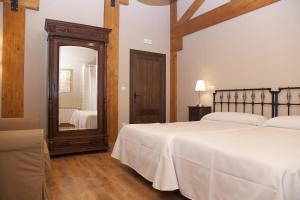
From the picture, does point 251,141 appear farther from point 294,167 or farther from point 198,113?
point 198,113

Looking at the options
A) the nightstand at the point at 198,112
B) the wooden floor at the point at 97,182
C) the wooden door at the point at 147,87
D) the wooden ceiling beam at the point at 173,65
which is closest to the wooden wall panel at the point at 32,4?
the wooden door at the point at 147,87

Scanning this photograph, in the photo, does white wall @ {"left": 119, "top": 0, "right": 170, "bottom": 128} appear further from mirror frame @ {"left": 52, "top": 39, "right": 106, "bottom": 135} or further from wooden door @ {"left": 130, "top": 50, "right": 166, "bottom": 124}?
mirror frame @ {"left": 52, "top": 39, "right": 106, "bottom": 135}

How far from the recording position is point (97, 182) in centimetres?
254

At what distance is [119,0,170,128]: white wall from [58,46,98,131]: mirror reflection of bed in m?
0.89

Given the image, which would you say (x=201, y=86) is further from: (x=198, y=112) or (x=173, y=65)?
(x=173, y=65)

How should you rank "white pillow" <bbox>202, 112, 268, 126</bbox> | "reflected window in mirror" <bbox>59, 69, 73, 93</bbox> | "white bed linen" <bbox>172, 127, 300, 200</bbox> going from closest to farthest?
"white bed linen" <bbox>172, 127, 300, 200</bbox> → "white pillow" <bbox>202, 112, 268, 126</bbox> → "reflected window in mirror" <bbox>59, 69, 73, 93</bbox>

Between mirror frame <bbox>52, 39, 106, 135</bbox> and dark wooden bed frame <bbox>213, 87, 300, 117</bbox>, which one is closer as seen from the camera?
dark wooden bed frame <bbox>213, 87, 300, 117</bbox>

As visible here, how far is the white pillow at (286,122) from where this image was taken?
8.31ft

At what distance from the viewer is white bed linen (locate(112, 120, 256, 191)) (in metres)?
2.05

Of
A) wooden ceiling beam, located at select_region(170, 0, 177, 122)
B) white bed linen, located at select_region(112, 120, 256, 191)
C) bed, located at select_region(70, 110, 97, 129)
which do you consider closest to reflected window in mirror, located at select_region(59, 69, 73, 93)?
bed, located at select_region(70, 110, 97, 129)

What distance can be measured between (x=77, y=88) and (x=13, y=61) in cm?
112

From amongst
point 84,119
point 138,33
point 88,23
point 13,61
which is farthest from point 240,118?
point 13,61

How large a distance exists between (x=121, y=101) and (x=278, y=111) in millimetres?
2845

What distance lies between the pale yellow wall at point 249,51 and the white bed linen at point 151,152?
4.91ft
